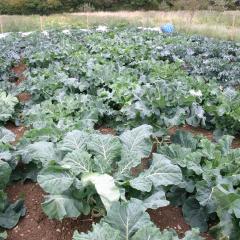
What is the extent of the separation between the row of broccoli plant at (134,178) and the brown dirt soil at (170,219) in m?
0.06

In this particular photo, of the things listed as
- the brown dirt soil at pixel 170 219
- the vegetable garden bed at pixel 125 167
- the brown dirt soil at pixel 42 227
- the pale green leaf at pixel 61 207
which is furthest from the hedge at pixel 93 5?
the pale green leaf at pixel 61 207

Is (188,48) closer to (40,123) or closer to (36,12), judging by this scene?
(40,123)

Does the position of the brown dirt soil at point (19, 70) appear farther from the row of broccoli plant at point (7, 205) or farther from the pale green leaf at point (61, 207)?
the pale green leaf at point (61, 207)

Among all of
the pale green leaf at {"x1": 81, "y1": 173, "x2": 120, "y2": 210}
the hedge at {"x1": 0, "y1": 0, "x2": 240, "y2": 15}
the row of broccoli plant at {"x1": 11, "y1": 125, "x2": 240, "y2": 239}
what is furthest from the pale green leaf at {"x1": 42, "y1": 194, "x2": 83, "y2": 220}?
the hedge at {"x1": 0, "y1": 0, "x2": 240, "y2": 15}

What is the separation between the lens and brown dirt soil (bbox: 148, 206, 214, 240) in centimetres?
320

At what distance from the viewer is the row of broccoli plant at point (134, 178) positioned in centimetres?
293

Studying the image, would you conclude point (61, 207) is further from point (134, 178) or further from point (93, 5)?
point (93, 5)

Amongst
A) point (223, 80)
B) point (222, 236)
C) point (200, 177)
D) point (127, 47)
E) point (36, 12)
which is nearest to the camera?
point (222, 236)

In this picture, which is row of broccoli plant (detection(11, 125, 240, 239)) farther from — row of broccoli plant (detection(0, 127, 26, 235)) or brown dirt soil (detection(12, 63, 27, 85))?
brown dirt soil (detection(12, 63, 27, 85))

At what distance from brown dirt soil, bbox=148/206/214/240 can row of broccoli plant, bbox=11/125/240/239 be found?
0.06 m

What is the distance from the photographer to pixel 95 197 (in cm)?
317

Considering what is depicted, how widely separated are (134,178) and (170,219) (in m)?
0.46

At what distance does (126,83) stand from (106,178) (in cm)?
300

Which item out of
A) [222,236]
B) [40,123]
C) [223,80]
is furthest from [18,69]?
[222,236]
